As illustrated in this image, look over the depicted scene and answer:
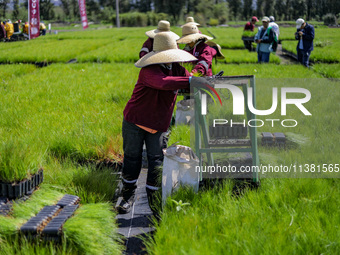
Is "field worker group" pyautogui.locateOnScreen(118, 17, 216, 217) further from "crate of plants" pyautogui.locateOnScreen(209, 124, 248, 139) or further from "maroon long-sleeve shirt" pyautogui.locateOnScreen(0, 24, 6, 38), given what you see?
"maroon long-sleeve shirt" pyautogui.locateOnScreen(0, 24, 6, 38)

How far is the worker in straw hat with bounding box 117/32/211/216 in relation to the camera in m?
3.20

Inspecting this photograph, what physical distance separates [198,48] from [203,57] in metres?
0.21

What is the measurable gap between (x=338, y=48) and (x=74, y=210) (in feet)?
42.9

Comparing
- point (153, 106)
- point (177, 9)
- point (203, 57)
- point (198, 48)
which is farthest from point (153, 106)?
point (177, 9)

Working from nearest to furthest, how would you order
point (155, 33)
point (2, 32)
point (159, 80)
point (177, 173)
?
point (159, 80) < point (177, 173) < point (155, 33) < point (2, 32)

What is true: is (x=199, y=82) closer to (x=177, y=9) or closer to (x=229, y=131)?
(x=229, y=131)

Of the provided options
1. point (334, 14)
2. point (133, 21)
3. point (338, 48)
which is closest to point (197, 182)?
point (334, 14)

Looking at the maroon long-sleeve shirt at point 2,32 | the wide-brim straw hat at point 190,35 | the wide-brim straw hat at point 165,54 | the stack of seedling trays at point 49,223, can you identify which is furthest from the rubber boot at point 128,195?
the maroon long-sleeve shirt at point 2,32

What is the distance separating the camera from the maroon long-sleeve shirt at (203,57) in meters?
4.85

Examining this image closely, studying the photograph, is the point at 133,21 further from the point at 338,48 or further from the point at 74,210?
the point at 74,210

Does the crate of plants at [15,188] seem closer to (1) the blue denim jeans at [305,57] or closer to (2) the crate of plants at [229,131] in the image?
(2) the crate of plants at [229,131]

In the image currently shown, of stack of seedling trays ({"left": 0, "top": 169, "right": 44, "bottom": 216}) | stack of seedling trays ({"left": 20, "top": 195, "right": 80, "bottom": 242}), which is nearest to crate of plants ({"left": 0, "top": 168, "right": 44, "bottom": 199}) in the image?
stack of seedling trays ({"left": 0, "top": 169, "right": 44, "bottom": 216})

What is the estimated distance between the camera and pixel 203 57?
4.99 meters

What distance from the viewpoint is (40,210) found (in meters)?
2.86
